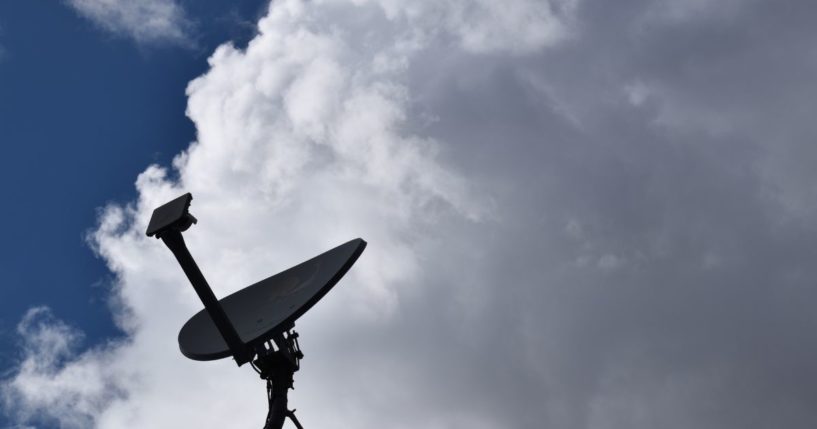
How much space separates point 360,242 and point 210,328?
28.9 ft

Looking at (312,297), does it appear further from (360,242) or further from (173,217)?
(173,217)

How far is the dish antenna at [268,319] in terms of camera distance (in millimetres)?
29956

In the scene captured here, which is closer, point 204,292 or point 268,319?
point 204,292

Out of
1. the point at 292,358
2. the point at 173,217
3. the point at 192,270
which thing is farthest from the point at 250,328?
the point at 173,217

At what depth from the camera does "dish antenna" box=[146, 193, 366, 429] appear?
98.3 ft

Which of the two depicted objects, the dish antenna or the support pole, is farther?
the dish antenna

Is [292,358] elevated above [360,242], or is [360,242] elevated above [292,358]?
[360,242]

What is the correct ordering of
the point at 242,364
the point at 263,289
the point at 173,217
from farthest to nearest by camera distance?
the point at 263,289 < the point at 242,364 < the point at 173,217

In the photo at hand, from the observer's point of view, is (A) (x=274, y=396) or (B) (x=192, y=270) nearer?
(B) (x=192, y=270)

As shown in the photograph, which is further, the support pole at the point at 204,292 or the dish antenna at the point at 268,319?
the dish antenna at the point at 268,319

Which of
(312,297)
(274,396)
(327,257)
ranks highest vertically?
(327,257)

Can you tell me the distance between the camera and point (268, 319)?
36281mm

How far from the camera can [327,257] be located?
127 feet

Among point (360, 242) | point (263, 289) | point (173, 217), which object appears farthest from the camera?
point (263, 289)
